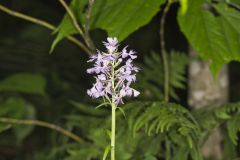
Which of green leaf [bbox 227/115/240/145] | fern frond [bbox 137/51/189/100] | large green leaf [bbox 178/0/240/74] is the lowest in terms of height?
green leaf [bbox 227/115/240/145]

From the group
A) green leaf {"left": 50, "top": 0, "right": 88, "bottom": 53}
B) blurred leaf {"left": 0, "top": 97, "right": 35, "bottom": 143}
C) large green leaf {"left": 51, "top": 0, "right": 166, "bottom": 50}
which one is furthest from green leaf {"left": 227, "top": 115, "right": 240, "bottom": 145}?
blurred leaf {"left": 0, "top": 97, "right": 35, "bottom": 143}

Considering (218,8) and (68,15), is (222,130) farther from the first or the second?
(68,15)

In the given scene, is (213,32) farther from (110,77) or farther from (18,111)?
(18,111)

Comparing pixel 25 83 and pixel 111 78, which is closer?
pixel 111 78

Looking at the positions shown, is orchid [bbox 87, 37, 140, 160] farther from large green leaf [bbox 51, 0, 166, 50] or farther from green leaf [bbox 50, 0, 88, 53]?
green leaf [bbox 50, 0, 88, 53]

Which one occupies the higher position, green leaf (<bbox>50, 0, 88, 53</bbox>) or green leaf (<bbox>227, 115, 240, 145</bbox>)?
green leaf (<bbox>50, 0, 88, 53</bbox>)

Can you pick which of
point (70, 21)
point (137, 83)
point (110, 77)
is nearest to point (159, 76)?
point (137, 83)

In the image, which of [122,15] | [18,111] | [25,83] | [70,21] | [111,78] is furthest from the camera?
[25,83]
